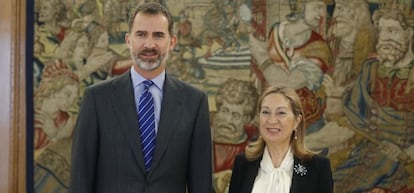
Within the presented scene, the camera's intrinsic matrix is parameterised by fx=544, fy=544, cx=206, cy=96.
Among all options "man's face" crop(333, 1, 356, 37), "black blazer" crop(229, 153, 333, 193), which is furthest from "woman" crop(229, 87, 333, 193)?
"man's face" crop(333, 1, 356, 37)

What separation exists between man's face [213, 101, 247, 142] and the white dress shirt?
100cm

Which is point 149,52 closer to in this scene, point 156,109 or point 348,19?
point 156,109

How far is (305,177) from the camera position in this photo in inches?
95.2

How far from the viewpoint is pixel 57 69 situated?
3486mm

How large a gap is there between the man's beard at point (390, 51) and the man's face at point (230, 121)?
0.97 m

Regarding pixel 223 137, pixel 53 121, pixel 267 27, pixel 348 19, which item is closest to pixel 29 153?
pixel 53 121

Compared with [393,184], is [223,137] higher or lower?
higher

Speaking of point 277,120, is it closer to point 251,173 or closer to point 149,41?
point 251,173

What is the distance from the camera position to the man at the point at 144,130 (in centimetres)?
226

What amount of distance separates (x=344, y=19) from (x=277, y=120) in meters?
1.35

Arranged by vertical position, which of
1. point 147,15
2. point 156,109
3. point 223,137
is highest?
point 147,15

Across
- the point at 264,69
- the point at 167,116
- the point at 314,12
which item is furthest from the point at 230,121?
the point at 167,116

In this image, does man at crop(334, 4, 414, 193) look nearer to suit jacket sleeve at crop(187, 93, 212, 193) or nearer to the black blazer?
the black blazer

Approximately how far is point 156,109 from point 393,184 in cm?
195
